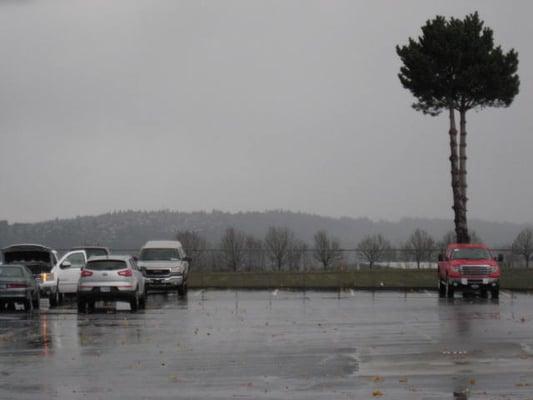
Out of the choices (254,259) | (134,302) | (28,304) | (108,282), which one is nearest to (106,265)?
(108,282)

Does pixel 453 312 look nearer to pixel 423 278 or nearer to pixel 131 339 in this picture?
pixel 131 339

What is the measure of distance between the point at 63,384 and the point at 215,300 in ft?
78.2

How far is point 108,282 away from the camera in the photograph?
32750mm

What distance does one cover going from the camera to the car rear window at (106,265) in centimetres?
3304

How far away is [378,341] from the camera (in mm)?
21094

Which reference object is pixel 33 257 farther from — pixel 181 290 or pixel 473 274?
pixel 473 274

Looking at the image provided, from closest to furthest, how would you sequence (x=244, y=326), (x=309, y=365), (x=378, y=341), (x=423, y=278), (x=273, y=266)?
1. (x=309, y=365)
2. (x=378, y=341)
3. (x=244, y=326)
4. (x=423, y=278)
5. (x=273, y=266)

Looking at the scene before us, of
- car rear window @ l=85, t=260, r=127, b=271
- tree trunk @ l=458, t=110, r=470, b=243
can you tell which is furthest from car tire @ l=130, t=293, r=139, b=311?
tree trunk @ l=458, t=110, r=470, b=243

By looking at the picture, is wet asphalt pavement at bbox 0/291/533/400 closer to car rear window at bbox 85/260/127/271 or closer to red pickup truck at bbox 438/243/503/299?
car rear window at bbox 85/260/127/271

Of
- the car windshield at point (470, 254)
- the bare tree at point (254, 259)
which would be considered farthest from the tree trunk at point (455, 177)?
the car windshield at point (470, 254)

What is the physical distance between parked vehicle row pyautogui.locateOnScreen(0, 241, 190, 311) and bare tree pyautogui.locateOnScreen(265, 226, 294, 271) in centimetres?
2807

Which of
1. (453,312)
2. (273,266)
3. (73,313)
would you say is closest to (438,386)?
(453,312)

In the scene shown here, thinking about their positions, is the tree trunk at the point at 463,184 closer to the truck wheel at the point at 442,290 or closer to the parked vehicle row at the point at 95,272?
the truck wheel at the point at 442,290

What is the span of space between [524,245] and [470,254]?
33.9 metres
